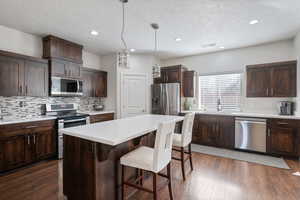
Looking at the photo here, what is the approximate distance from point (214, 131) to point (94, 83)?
12.2 ft

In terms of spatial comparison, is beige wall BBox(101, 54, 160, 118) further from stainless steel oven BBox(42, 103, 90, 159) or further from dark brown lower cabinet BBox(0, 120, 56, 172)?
dark brown lower cabinet BBox(0, 120, 56, 172)

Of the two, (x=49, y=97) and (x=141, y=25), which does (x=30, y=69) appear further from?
(x=141, y=25)

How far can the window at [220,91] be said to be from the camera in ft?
14.9

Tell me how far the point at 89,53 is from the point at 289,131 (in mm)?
5565

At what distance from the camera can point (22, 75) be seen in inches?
120

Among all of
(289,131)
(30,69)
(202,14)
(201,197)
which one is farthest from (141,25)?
(289,131)

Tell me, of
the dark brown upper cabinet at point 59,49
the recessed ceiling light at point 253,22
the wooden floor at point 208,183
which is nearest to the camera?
the wooden floor at point 208,183

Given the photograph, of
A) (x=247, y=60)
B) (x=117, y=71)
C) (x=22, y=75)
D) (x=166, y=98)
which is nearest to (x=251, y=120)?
(x=247, y=60)

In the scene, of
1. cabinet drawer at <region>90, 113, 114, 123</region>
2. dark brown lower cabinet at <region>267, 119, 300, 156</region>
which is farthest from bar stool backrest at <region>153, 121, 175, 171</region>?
dark brown lower cabinet at <region>267, 119, 300, 156</region>

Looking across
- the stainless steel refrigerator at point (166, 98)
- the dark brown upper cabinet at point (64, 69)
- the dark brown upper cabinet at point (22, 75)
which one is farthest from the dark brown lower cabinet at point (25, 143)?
the stainless steel refrigerator at point (166, 98)

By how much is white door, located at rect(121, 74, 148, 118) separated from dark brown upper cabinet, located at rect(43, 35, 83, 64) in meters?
1.64

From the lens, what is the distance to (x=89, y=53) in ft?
15.7

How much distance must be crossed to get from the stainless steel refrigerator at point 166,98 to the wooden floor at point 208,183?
1.80 meters

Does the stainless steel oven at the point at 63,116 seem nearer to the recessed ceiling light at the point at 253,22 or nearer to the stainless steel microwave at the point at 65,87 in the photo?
the stainless steel microwave at the point at 65,87
